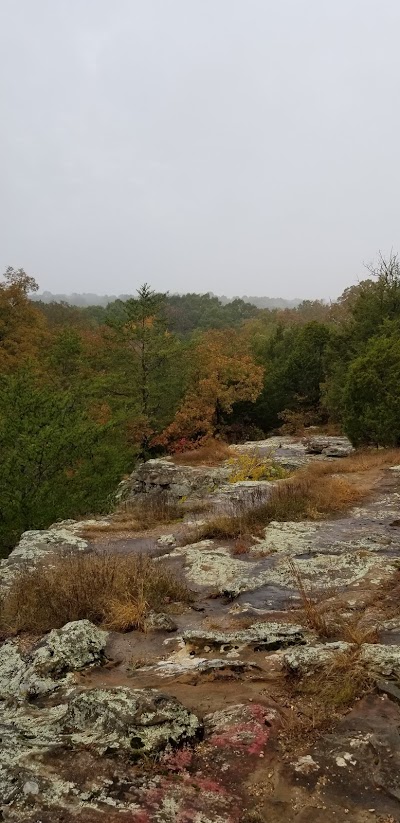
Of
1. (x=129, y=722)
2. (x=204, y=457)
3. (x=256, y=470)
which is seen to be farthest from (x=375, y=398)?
(x=129, y=722)

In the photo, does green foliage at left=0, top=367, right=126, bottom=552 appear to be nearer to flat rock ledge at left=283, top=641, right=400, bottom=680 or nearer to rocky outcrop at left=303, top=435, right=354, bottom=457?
rocky outcrop at left=303, top=435, right=354, bottom=457

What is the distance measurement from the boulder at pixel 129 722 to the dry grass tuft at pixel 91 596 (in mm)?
1454

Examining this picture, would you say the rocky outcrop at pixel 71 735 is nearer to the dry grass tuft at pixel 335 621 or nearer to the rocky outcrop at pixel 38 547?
A: the dry grass tuft at pixel 335 621

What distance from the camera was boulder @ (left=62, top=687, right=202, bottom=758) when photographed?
9.16ft

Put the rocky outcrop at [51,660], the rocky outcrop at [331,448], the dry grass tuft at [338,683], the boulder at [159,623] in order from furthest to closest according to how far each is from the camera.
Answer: the rocky outcrop at [331,448]
the boulder at [159,623]
the rocky outcrop at [51,660]
the dry grass tuft at [338,683]

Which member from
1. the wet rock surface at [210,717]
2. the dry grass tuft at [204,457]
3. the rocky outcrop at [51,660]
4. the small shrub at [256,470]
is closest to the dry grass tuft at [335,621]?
the wet rock surface at [210,717]

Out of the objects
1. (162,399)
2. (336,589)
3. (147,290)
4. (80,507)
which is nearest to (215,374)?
(162,399)

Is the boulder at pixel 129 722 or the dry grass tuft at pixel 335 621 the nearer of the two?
the boulder at pixel 129 722

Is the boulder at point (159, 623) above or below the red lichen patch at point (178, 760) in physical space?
below

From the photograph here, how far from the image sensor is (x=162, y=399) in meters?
24.1

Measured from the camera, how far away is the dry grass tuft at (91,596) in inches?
183

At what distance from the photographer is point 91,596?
15.9ft

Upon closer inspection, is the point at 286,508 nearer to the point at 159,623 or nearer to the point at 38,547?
the point at 38,547

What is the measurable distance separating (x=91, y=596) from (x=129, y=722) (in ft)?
6.61
